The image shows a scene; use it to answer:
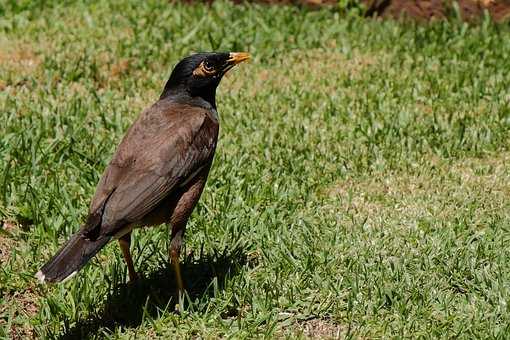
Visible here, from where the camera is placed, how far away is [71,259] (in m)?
5.10

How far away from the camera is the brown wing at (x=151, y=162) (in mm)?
5328

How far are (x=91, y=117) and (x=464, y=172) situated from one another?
3076 mm

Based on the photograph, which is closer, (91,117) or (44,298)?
(44,298)

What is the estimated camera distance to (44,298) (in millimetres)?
5797

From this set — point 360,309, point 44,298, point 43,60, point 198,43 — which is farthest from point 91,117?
point 360,309

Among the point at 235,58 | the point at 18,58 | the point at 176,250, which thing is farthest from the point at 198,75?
the point at 18,58

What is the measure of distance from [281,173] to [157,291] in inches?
67.7

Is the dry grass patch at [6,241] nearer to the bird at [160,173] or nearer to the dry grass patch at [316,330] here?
the bird at [160,173]

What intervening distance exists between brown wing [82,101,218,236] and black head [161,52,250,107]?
136 mm

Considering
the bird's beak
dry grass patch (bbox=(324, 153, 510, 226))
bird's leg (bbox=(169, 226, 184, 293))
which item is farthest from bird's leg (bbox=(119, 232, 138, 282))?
dry grass patch (bbox=(324, 153, 510, 226))

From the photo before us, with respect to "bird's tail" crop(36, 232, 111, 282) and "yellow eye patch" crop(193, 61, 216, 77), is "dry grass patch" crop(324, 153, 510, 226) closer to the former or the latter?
"yellow eye patch" crop(193, 61, 216, 77)

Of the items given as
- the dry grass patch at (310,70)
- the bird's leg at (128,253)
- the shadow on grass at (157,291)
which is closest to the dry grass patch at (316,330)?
the shadow on grass at (157,291)

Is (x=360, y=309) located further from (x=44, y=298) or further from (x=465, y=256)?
(x=44, y=298)

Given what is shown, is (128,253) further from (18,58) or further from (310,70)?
(18,58)
